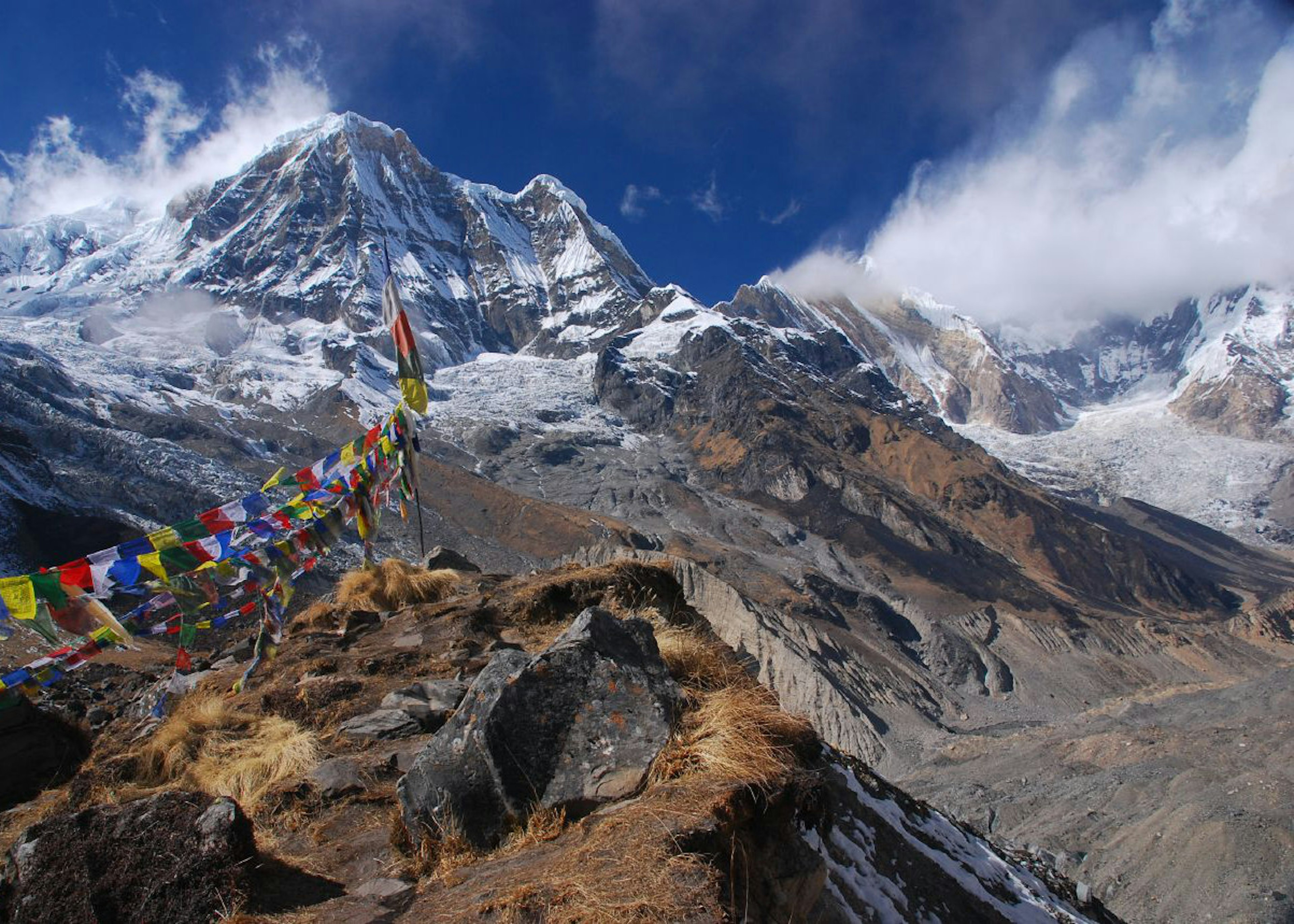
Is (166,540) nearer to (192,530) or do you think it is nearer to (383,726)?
(192,530)

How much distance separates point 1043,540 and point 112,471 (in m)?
151

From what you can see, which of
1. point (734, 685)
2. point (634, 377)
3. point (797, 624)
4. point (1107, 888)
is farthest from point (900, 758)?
point (634, 377)

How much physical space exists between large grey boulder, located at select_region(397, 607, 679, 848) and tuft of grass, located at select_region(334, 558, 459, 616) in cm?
734

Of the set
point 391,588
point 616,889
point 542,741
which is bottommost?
point 616,889

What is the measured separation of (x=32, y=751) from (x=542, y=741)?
6392mm

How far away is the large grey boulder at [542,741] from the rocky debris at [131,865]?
1.06m

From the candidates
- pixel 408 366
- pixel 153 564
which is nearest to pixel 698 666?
pixel 153 564

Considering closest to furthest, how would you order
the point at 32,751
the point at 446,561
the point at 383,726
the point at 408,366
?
the point at 383,726, the point at 32,751, the point at 408,366, the point at 446,561

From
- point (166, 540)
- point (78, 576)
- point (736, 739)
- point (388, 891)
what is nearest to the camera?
point (388, 891)

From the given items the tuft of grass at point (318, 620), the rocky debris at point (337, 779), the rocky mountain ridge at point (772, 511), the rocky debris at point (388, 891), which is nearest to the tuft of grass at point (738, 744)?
the rocky debris at point (388, 891)

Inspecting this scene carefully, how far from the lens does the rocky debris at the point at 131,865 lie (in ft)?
12.8

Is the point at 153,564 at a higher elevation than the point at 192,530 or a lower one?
lower

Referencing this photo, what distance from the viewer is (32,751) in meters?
7.60

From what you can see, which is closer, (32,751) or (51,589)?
(51,589)
